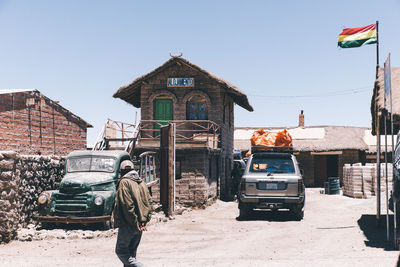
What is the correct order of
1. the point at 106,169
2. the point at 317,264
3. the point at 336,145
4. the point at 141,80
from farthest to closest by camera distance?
the point at 336,145, the point at 141,80, the point at 106,169, the point at 317,264

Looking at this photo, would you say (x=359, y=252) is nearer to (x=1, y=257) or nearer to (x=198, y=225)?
(x=198, y=225)

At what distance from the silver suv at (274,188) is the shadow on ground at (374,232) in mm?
1883

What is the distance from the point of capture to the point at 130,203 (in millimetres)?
5797

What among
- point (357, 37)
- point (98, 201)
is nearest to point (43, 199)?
point (98, 201)

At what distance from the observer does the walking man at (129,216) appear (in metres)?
5.71

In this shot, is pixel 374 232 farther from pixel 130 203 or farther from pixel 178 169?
pixel 178 169

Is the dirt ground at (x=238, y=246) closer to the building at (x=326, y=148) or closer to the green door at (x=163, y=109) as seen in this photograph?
the green door at (x=163, y=109)

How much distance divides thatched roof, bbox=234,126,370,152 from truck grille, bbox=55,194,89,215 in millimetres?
22501

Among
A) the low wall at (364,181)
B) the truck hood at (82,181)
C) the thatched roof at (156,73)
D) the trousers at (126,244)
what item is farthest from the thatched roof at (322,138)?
the trousers at (126,244)

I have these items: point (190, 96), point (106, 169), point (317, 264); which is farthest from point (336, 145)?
point (317, 264)

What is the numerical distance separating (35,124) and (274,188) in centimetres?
1211

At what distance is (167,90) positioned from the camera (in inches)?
809

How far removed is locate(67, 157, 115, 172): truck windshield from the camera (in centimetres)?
1195

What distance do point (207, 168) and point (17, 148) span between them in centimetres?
811
